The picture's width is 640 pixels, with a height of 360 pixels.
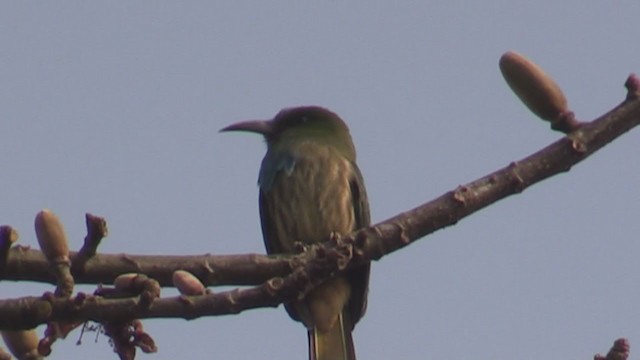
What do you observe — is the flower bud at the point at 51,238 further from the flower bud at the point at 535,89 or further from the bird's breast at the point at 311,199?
the bird's breast at the point at 311,199

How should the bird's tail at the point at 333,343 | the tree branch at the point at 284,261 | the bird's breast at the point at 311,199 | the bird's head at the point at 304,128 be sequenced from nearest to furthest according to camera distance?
the tree branch at the point at 284,261, the bird's tail at the point at 333,343, the bird's breast at the point at 311,199, the bird's head at the point at 304,128

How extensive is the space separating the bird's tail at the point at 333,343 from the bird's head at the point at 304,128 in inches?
51.4

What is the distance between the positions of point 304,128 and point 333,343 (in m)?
1.75

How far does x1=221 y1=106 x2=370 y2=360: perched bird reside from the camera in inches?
226

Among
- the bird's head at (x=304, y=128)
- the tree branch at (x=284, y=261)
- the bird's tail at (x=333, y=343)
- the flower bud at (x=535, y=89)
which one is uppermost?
the bird's head at (x=304, y=128)

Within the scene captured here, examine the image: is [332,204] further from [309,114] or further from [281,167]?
[309,114]

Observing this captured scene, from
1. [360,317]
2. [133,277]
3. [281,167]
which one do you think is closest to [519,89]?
[133,277]

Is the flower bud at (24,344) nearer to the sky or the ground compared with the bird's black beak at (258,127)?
nearer to the ground

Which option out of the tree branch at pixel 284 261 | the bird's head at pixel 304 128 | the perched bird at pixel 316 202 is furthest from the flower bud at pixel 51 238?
the bird's head at pixel 304 128

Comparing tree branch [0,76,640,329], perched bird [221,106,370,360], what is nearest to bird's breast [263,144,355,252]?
perched bird [221,106,370,360]

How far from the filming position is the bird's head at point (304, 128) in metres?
6.85

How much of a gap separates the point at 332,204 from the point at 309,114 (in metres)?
1.08

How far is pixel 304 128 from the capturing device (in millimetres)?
7035

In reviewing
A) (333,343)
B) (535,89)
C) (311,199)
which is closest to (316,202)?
(311,199)
